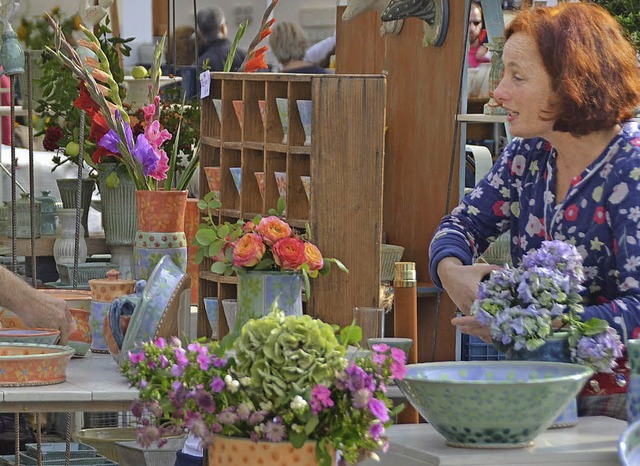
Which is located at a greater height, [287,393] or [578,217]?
[578,217]

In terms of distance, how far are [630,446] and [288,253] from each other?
0.94 m

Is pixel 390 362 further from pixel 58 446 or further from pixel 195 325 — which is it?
pixel 58 446

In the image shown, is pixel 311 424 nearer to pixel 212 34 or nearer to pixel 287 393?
pixel 287 393

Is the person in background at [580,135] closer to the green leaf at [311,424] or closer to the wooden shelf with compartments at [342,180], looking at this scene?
the wooden shelf with compartments at [342,180]

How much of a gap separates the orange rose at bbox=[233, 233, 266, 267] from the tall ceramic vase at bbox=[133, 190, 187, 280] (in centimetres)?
48

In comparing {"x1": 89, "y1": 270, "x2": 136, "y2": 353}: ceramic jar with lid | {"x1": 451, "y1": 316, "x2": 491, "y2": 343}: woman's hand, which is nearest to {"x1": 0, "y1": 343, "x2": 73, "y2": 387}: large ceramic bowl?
{"x1": 89, "y1": 270, "x2": 136, "y2": 353}: ceramic jar with lid

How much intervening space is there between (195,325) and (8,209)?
6.22 feet

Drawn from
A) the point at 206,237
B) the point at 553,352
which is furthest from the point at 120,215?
the point at 553,352

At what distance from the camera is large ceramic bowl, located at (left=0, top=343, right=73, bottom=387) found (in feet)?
7.32

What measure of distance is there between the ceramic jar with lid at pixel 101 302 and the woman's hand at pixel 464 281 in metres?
0.72

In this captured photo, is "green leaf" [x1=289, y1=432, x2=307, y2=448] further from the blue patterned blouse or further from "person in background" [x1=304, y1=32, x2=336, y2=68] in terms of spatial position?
"person in background" [x1=304, y1=32, x2=336, y2=68]

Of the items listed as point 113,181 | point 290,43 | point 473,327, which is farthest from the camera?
point 290,43

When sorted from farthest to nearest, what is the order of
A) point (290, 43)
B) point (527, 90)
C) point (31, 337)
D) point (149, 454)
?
point (290, 43), point (149, 454), point (31, 337), point (527, 90)

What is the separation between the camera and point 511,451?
5.73 ft
